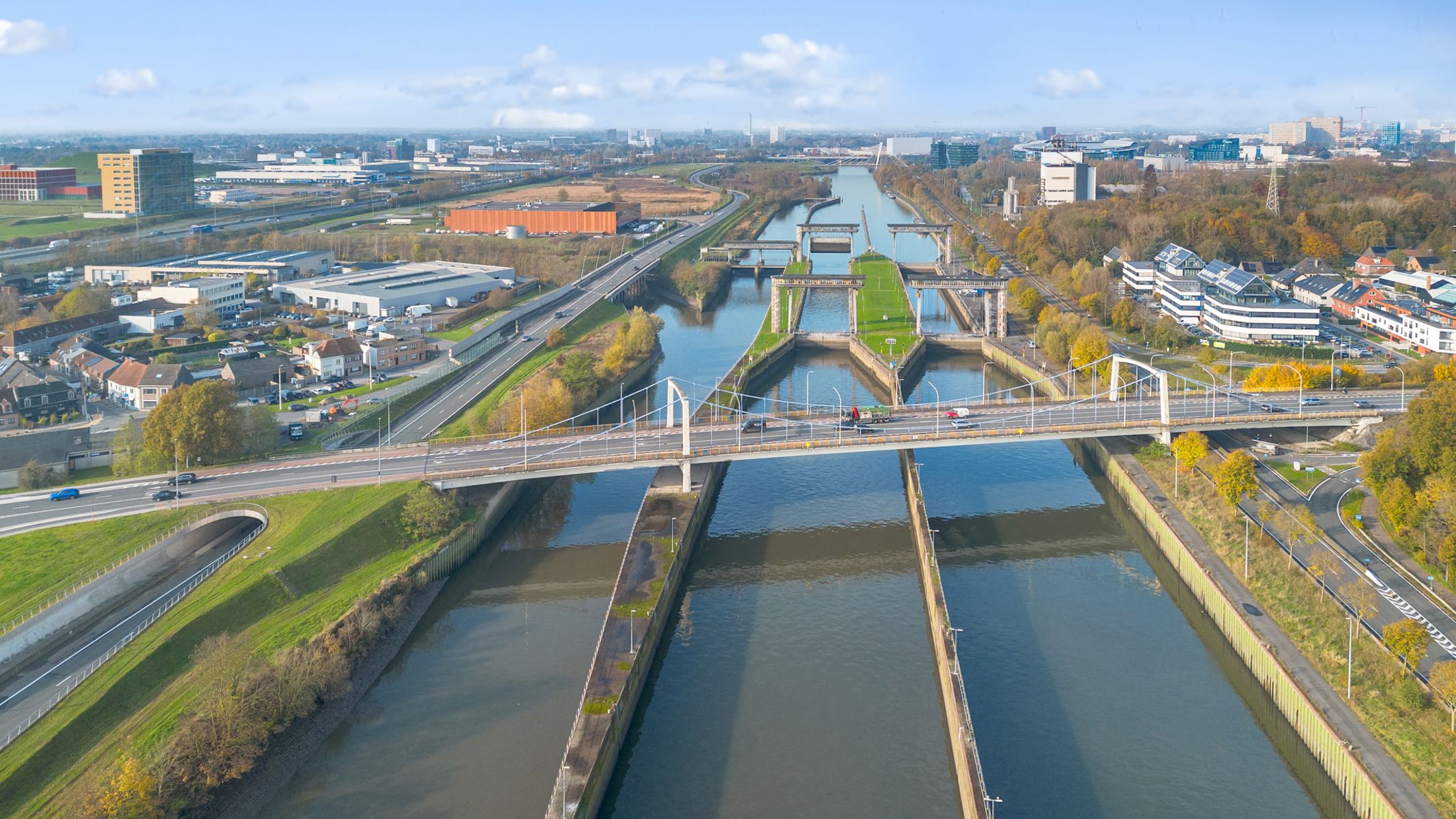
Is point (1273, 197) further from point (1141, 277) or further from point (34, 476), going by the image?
point (34, 476)

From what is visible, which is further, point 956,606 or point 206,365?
point 206,365

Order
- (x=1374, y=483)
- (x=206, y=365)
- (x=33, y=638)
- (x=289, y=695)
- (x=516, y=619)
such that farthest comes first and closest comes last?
(x=206, y=365) < (x=1374, y=483) < (x=516, y=619) < (x=33, y=638) < (x=289, y=695)

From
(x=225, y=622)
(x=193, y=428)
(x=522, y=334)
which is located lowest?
(x=225, y=622)

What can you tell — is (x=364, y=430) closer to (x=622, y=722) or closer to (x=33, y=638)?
(x=33, y=638)

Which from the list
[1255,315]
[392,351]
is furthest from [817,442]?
[1255,315]

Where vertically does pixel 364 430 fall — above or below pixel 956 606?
above

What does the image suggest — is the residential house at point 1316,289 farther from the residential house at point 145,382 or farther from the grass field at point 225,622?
the residential house at point 145,382

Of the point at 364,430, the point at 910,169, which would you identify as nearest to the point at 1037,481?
the point at 364,430

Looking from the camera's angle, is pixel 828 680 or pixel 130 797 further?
pixel 828 680
